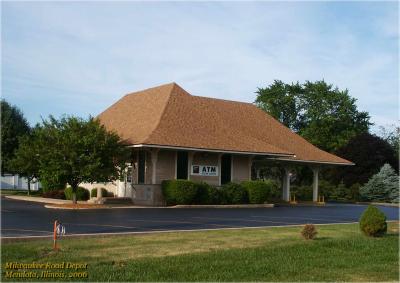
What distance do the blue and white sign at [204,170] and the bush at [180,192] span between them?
301 cm

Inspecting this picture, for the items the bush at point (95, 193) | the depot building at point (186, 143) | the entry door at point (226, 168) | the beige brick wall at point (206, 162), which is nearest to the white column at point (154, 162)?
the depot building at point (186, 143)

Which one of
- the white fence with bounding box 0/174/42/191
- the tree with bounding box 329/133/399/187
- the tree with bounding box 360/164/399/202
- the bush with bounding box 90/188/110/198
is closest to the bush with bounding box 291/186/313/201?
the tree with bounding box 360/164/399/202

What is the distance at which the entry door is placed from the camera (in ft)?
113

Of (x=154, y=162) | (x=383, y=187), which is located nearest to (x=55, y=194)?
(x=154, y=162)

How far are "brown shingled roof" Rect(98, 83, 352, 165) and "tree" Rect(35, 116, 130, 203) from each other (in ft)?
6.65

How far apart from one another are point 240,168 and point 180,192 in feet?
22.0

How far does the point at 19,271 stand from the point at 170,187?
20.8 metres

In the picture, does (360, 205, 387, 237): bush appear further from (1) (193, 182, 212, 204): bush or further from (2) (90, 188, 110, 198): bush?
(2) (90, 188, 110, 198): bush

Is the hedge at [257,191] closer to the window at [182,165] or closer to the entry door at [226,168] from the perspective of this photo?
the entry door at [226,168]

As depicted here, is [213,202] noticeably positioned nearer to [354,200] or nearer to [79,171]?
[79,171]

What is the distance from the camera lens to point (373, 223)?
1489 centimetres

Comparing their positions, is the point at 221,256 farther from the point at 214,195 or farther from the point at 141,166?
the point at 141,166

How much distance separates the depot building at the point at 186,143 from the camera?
103ft

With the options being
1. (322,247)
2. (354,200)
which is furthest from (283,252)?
(354,200)
